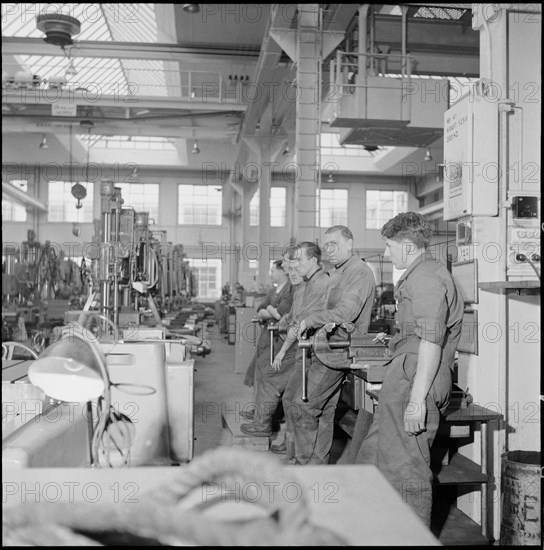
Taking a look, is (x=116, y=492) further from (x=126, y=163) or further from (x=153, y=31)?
(x=126, y=163)

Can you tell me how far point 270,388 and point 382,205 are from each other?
61.6ft

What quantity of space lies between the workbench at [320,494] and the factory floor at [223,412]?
2.91 ft

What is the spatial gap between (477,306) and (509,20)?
1.65 m

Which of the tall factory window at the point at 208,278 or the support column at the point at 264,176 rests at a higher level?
the support column at the point at 264,176

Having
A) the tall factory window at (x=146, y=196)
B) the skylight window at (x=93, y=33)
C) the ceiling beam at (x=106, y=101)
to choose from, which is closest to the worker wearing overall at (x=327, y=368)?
Answer: the skylight window at (x=93, y=33)

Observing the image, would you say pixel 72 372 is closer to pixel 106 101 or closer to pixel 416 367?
pixel 416 367

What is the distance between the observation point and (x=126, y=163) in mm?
21953

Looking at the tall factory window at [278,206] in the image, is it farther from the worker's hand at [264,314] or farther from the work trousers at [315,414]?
the work trousers at [315,414]

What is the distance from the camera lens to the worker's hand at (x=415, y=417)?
2.94 m

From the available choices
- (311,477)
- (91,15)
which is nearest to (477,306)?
(311,477)

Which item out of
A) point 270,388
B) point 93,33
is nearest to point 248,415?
point 270,388

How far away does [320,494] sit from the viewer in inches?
54.3

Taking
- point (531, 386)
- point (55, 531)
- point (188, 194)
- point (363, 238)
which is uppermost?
point (188, 194)

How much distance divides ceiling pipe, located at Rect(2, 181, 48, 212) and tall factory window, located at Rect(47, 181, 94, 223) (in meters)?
0.41
